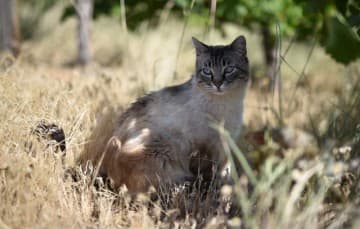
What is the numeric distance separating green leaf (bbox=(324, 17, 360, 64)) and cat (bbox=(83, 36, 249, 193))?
1.19 m

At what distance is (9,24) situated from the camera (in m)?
8.84

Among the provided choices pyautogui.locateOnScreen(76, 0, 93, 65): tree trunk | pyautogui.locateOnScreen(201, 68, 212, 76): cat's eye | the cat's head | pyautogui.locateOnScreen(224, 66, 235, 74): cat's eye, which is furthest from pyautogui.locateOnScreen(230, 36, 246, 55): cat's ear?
pyautogui.locateOnScreen(76, 0, 93, 65): tree trunk

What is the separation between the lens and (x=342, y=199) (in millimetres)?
3824

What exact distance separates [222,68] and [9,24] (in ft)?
15.4

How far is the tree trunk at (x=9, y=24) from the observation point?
8758 millimetres

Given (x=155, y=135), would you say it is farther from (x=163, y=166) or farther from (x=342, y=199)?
(x=342, y=199)

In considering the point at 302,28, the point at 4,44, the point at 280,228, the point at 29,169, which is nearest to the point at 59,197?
the point at 29,169

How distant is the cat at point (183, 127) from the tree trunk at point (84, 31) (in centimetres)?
388

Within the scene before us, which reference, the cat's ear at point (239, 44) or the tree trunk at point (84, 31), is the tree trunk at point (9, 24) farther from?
the cat's ear at point (239, 44)

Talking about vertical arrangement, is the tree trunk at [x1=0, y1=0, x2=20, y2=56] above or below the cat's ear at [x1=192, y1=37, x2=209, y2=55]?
below

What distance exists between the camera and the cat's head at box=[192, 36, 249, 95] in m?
4.99

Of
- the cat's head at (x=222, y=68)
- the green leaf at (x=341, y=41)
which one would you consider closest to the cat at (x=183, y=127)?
the cat's head at (x=222, y=68)

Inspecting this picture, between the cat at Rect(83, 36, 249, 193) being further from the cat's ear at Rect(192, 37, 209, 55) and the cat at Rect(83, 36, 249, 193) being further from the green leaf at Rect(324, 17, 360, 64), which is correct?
the green leaf at Rect(324, 17, 360, 64)

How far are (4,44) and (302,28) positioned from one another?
4.08 metres
